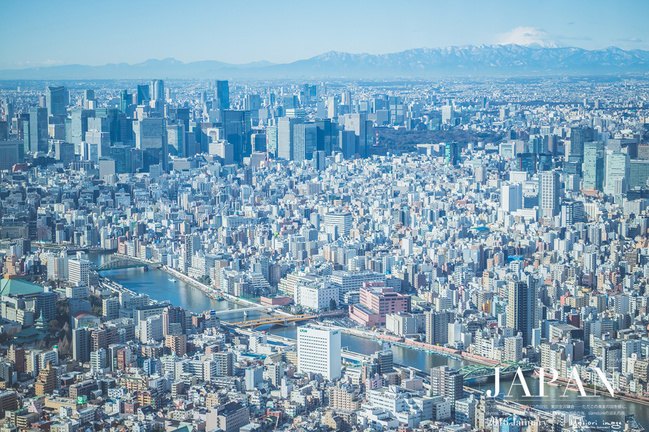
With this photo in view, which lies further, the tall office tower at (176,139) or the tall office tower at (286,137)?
the tall office tower at (286,137)

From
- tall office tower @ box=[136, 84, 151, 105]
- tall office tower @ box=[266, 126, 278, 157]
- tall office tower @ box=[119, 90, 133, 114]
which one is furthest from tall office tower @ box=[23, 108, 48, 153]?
tall office tower @ box=[266, 126, 278, 157]

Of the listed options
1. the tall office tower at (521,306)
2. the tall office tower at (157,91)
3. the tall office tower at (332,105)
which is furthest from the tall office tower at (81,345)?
the tall office tower at (332,105)

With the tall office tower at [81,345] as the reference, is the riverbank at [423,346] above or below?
below

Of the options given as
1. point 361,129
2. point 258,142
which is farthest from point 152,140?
point 361,129

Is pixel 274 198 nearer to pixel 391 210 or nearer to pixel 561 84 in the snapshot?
pixel 391 210

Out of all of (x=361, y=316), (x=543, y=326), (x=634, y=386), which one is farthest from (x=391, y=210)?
(x=634, y=386)

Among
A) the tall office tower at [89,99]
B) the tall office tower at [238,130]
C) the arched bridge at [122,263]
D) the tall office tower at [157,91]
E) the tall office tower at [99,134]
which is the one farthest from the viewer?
the tall office tower at [238,130]

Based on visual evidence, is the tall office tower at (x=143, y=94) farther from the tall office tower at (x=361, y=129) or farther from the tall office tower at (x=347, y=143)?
the tall office tower at (x=361, y=129)
